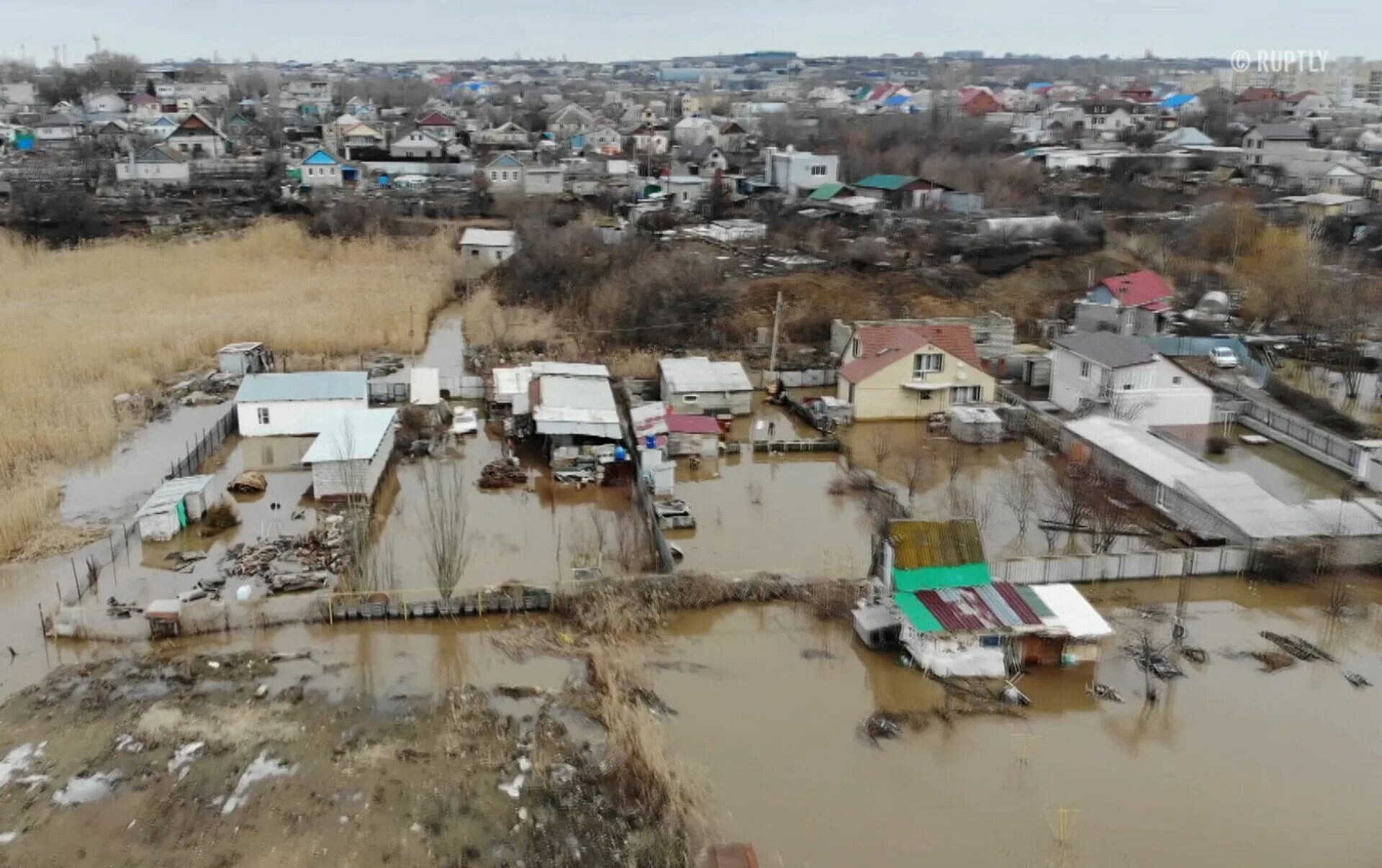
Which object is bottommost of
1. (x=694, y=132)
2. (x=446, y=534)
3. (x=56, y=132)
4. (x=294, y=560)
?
(x=294, y=560)

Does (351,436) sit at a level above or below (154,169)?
below

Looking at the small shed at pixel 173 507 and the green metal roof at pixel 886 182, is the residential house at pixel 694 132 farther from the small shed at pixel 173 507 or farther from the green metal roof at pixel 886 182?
the small shed at pixel 173 507

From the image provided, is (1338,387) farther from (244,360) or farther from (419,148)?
(419,148)

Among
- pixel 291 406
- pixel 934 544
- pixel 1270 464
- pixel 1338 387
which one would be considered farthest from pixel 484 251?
pixel 934 544

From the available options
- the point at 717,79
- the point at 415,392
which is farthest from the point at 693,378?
the point at 717,79

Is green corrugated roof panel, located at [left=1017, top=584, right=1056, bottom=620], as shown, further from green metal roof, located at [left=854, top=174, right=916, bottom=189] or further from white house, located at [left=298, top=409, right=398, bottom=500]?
green metal roof, located at [left=854, top=174, right=916, bottom=189]

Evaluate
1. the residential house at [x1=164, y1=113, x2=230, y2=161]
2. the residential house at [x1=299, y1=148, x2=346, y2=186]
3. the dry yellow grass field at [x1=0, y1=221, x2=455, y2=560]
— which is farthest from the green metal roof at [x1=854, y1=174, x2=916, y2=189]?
the residential house at [x1=164, y1=113, x2=230, y2=161]
